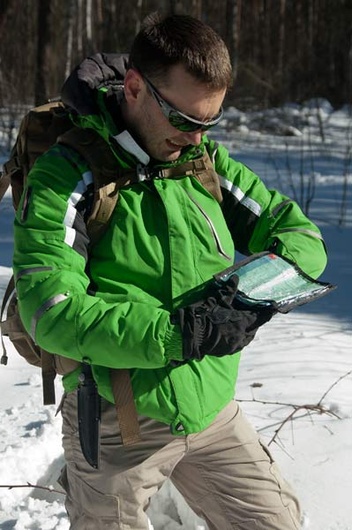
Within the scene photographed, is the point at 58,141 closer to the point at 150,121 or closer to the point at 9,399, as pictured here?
the point at 150,121

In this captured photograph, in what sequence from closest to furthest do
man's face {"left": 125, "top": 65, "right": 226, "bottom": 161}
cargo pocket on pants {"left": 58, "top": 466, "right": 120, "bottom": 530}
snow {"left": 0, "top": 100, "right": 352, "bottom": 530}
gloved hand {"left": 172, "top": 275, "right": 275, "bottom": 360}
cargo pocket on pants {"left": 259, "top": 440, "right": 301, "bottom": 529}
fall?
1. gloved hand {"left": 172, "top": 275, "right": 275, "bottom": 360}
2. man's face {"left": 125, "top": 65, "right": 226, "bottom": 161}
3. cargo pocket on pants {"left": 58, "top": 466, "right": 120, "bottom": 530}
4. cargo pocket on pants {"left": 259, "top": 440, "right": 301, "bottom": 529}
5. snow {"left": 0, "top": 100, "right": 352, "bottom": 530}

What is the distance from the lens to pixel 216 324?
1683 millimetres

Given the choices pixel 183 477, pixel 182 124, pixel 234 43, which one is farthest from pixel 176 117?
pixel 234 43

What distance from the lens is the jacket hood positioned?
1871 mm

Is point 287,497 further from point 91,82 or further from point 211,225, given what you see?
point 91,82

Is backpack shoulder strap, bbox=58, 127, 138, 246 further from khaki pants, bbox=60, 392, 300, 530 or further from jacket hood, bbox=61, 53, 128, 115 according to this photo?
khaki pants, bbox=60, 392, 300, 530

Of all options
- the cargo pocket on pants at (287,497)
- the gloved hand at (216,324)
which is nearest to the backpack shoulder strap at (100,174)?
the gloved hand at (216,324)

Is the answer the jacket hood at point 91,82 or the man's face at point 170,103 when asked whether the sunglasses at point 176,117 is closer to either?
the man's face at point 170,103

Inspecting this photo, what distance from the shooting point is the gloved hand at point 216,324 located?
5.47 feet

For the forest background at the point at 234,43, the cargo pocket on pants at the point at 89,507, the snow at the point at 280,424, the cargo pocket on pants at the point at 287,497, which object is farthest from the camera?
the forest background at the point at 234,43

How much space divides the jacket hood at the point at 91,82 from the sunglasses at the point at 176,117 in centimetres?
13

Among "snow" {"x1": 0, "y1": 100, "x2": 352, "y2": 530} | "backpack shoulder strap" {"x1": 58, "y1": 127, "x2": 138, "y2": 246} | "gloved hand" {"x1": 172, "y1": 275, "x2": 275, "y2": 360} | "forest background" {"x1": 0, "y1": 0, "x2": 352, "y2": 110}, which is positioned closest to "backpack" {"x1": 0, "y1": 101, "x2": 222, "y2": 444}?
"backpack shoulder strap" {"x1": 58, "y1": 127, "x2": 138, "y2": 246}

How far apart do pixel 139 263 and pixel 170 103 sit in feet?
1.08

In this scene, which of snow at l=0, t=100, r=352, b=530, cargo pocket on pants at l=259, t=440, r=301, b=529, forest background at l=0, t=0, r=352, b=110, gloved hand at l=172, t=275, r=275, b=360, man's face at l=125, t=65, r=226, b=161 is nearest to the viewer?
gloved hand at l=172, t=275, r=275, b=360
